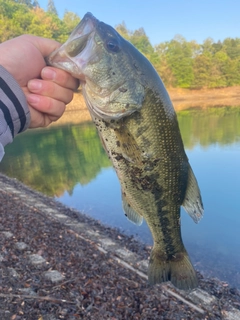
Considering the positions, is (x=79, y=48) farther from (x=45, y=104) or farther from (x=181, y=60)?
(x=181, y=60)

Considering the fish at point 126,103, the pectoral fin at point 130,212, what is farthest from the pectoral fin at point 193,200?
the pectoral fin at point 130,212

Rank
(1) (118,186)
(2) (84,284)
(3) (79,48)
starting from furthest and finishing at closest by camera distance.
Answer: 1. (1) (118,186)
2. (2) (84,284)
3. (3) (79,48)

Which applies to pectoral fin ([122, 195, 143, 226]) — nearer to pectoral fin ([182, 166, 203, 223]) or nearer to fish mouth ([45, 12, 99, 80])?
pectoral fin ([182, 166, 203, 223])

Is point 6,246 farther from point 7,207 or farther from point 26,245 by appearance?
point 7,207

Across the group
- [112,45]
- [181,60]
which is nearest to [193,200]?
[112,45]

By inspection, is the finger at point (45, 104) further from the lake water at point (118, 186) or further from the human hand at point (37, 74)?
the lake water at point (118, 186)

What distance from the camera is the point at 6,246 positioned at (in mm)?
Result: 5309

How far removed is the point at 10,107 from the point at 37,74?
386 millimetres

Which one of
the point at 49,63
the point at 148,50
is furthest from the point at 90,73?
the point at 148,50

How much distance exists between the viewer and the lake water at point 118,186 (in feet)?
24.6

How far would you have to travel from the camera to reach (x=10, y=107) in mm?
2266

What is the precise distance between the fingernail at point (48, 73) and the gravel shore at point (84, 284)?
8.58 feet

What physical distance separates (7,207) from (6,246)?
8.42 ft

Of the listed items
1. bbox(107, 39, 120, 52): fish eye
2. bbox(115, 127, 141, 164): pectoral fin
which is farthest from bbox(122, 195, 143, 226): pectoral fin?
bbox(107, 39, 120, 52): fish eye
